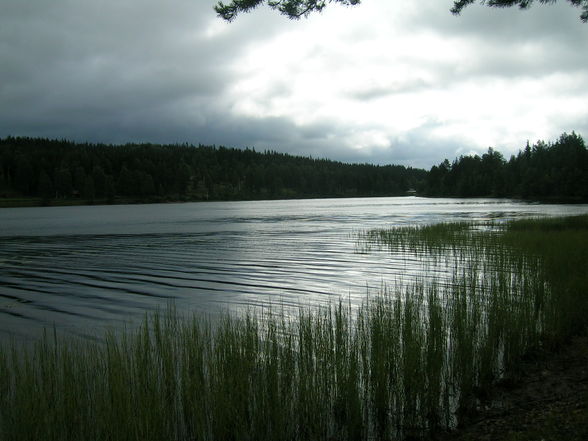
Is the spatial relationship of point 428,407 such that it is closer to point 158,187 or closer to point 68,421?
point 68,421

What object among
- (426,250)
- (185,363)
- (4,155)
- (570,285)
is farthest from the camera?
(4,155)

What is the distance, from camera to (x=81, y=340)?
11.4 metres

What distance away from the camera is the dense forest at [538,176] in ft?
368

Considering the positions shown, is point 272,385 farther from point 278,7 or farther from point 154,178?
point 154,178

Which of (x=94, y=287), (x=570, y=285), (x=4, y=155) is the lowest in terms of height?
(x=94, y=287)

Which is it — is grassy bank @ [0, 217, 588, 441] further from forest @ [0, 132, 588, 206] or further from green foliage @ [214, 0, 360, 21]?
forest @ [0, 132, 588, 206]

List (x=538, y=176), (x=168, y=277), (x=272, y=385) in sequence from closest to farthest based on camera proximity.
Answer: (x=272, y=385)
(x=168, y=277)
(x=538, y=176)

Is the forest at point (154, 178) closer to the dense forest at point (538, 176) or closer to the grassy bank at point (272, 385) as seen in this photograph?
the dense forest at point (538, 176)

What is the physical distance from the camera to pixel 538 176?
13788cm

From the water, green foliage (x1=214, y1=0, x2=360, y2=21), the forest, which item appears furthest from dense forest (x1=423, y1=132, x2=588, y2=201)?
green foliage (x1=214, y1=0, x2=360, y2=21)

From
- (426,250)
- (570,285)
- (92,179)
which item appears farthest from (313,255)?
(92,179)

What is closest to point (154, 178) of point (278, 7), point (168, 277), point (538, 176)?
point (538, 176)

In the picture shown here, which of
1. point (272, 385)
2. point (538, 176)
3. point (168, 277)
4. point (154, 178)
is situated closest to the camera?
point (272, 385)

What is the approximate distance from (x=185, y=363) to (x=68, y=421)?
188 cm
